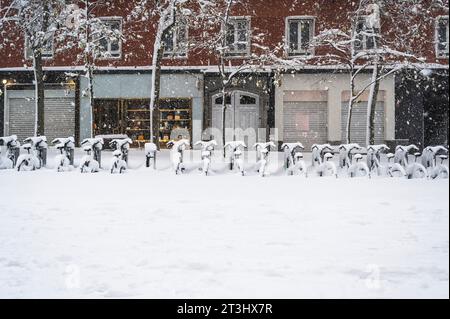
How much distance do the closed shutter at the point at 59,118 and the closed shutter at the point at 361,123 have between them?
536 inches

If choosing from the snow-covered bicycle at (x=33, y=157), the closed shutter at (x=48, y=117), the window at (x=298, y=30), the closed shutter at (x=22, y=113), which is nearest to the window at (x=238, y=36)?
the window at (x=298, y=30)

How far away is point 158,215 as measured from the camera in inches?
318

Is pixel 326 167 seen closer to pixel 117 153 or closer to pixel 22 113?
pixel 117 153

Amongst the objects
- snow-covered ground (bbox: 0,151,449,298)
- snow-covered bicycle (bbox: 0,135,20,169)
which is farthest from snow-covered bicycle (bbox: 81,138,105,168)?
snow-covered ground (bbox: 0,151,449,298)

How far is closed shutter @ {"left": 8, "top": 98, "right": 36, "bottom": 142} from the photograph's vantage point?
26828mm

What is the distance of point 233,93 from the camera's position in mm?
26266

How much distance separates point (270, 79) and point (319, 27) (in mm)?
3535

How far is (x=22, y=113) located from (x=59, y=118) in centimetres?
205

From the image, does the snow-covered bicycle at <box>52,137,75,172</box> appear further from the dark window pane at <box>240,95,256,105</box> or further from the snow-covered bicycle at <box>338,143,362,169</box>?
the dark window pane at <box>240,95,256,105</box>

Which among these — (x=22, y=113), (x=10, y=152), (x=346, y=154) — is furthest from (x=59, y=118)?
(x=346, y=154)

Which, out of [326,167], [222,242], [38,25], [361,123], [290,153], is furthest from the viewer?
[361,123]

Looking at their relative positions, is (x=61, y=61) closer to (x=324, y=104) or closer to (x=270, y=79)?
(x=270, y=79)

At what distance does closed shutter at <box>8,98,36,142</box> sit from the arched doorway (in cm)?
937

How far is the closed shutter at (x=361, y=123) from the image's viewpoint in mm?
25734
